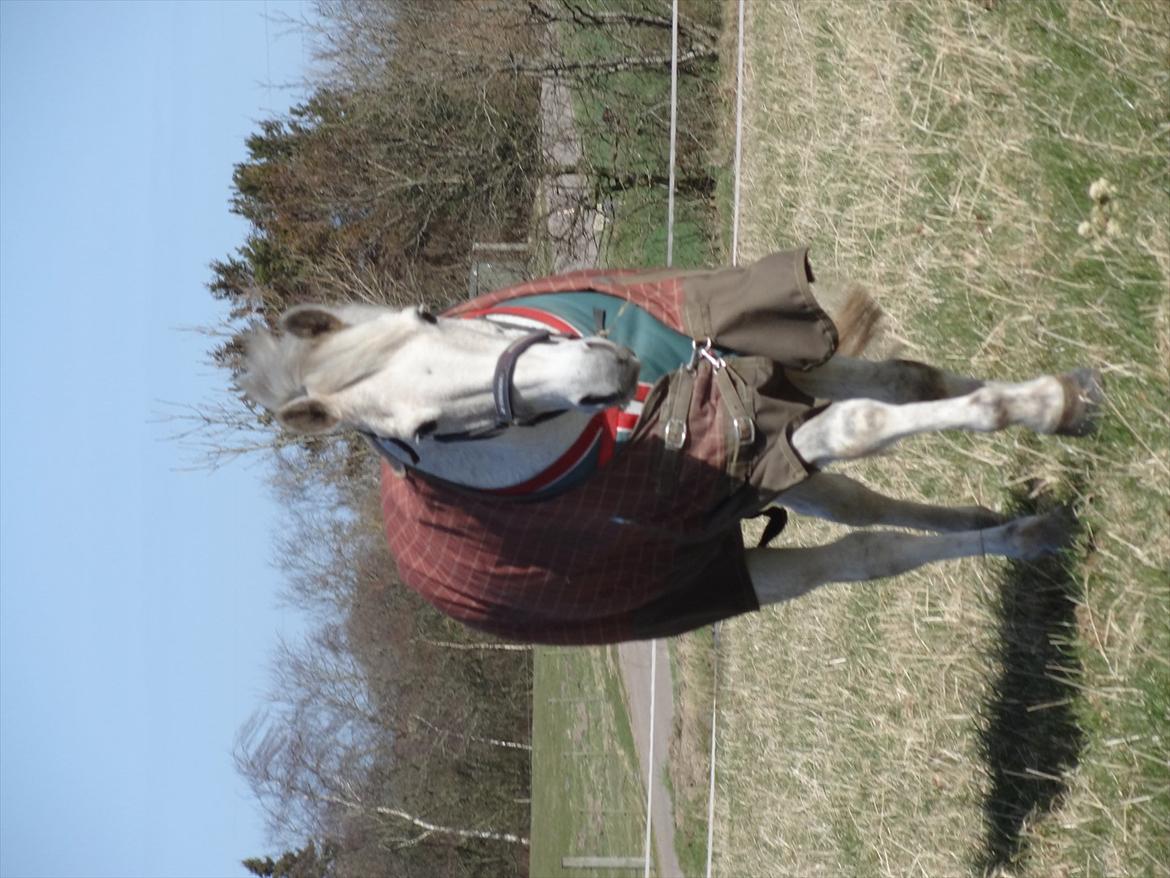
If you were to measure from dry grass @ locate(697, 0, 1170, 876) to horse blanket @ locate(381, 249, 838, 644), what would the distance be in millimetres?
1066

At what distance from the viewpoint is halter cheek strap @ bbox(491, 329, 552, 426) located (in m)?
2.99

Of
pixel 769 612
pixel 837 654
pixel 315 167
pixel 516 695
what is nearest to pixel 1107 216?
pixel 837 654

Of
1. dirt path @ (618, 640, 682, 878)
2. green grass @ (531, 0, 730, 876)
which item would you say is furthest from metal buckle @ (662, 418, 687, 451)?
dirt path @ (618, 640, 682, 878)

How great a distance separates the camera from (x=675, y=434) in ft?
11.1

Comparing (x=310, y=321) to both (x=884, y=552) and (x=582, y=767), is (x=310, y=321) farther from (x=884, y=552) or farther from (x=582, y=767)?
(x=582, y=767)

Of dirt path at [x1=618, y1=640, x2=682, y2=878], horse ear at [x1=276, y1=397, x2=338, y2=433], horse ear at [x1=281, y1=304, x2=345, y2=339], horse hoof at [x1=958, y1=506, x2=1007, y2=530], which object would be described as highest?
horse ear at [x1=281, y1=304, x2=345, y2=339]

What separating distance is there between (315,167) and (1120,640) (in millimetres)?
12185

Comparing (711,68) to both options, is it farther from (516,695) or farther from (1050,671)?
(516,695)

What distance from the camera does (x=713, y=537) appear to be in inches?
152

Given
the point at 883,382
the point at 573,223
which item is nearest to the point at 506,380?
the point at 883,382

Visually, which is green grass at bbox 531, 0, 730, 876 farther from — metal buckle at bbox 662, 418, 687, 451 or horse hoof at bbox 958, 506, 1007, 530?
metal buckle at bbox 662, 418, 687, 451

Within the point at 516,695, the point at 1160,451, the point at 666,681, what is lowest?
the point at 516,695

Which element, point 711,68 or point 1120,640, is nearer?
point 1120,640

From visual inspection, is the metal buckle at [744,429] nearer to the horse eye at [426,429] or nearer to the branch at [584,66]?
the horse eye at [426,429]
